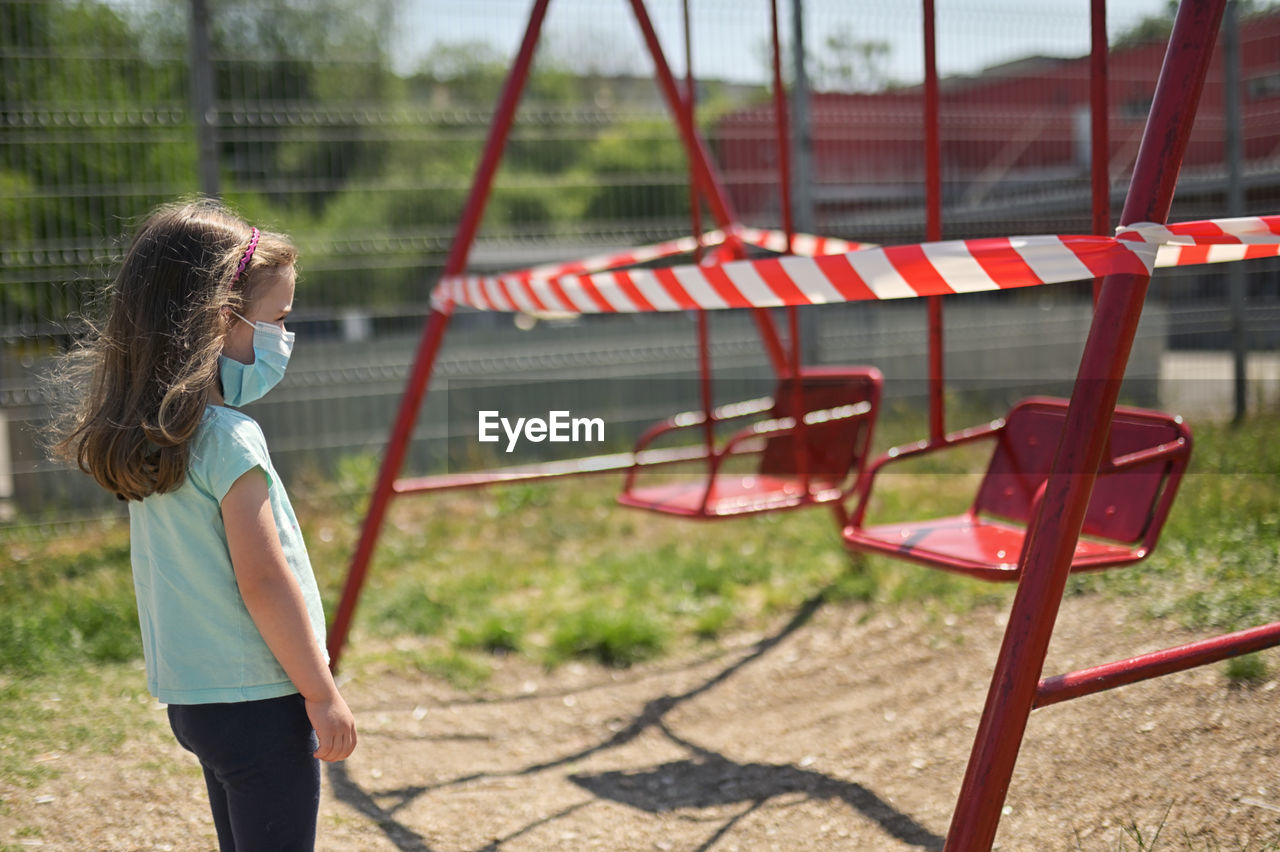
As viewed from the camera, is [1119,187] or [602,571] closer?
[602,571]

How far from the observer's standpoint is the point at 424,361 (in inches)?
145

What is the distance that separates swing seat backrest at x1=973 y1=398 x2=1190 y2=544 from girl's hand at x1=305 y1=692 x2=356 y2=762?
67.8 inches

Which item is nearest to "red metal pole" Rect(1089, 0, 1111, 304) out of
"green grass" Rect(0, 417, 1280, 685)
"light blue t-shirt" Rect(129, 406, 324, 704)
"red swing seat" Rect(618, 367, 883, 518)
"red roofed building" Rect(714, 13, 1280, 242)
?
"red swing seat" Rect(618, 367, 883, 518)

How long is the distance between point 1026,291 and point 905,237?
→ 258cm

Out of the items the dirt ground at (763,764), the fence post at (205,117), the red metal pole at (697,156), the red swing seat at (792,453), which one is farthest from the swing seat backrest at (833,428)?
the fence post at (205,117)

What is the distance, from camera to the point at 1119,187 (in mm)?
8219

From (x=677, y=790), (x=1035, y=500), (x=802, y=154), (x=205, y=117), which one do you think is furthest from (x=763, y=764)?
(x=802, y=154)

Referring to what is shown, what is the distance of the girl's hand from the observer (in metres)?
1.67

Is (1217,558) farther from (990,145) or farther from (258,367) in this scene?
(990,145)

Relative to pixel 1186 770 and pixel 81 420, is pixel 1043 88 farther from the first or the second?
pixel 81 420

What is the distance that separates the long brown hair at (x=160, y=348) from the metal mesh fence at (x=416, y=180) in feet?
10.8

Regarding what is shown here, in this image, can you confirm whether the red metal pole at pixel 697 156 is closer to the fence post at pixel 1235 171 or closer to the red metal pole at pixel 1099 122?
the red metal pole at pixel 1099 122

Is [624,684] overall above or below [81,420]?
below

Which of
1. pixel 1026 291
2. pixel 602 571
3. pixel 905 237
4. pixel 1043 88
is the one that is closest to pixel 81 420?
pixel 602 571
